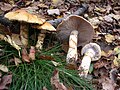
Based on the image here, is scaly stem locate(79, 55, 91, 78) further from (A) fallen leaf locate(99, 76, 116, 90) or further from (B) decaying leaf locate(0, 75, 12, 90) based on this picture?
(B) decaying leaf locate(0, 75, 12, 90)

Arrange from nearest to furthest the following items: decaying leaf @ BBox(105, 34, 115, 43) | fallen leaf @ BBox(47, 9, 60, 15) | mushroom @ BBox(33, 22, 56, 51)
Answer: mushroom @ BBox(33, 22, 56, 51)
decaying leaf @ BBox(105, 34, 115, 43)
fallen leaf @ BBox(47, 9, 60, 15)

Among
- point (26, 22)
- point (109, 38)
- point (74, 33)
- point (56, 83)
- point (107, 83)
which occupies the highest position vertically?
point (26, 22)

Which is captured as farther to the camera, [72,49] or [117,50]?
[117,50]

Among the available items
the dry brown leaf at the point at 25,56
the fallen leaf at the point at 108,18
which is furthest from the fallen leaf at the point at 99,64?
the fallen leaf at the point at 108,18

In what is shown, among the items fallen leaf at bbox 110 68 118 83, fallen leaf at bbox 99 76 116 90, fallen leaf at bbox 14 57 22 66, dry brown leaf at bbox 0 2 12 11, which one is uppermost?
dry brown leaf at bbox 0 2 12 11

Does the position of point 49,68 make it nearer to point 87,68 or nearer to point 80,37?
point 87,68

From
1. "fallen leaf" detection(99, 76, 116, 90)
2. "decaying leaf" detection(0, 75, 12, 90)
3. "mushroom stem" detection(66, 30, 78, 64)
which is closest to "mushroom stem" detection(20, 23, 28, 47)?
"mushroom stem" detection(66, 30, 78, 64)

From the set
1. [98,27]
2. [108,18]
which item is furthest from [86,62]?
[108,18]

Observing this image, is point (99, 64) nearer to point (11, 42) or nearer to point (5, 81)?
point (11, 42)
